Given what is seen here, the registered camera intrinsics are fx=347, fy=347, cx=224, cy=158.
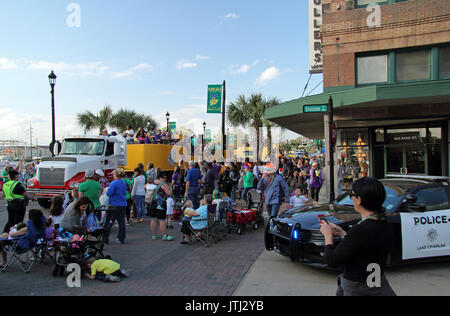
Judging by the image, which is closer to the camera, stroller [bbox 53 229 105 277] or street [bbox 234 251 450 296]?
street [bbox 234 251 450 296]

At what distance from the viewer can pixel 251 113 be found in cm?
2955

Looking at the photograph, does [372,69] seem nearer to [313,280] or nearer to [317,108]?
[317,108]

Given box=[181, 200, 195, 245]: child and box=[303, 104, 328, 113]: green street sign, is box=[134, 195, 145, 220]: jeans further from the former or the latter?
box=[303, 104, 328, 113]: green street sign

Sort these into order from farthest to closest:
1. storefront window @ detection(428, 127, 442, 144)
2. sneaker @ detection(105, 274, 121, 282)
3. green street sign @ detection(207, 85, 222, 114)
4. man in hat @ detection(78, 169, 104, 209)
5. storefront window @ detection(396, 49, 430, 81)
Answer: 1. green street sign @ detection(207, 85, 222, 114)
2. storefront window @ detection(396, 49, 430, 81)
3. storefront window @ detection(428, 127, 442, 144)
4. man in hat @ detection(78, 169, 104, 209)
5. sneaker @ detection(105, 274, 121, 282)

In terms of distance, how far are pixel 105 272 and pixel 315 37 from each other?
829 inches

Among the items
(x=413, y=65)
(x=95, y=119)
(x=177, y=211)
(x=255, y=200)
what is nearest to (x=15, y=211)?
(x=177, y=211)

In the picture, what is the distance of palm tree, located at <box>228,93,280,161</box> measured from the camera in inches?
1155

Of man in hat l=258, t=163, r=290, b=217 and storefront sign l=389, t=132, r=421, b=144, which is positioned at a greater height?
storefront sign l=389, t=132, r=421, b=144

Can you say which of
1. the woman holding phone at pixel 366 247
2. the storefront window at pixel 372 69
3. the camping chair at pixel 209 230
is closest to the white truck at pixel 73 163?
the camping chair at pixel 209 230

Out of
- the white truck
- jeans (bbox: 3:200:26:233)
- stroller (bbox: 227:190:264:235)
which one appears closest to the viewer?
jeans (bbox: 3:200:26:233)

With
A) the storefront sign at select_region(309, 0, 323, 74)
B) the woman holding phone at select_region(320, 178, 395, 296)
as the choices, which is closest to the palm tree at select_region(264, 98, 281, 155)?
the storefront sign at select_region(309, 0, 323, 74)

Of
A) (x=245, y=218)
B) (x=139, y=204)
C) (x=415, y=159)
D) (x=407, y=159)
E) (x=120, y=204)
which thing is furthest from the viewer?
(x=407, y=159)

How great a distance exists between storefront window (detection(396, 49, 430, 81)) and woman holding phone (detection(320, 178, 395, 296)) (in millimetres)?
14519
